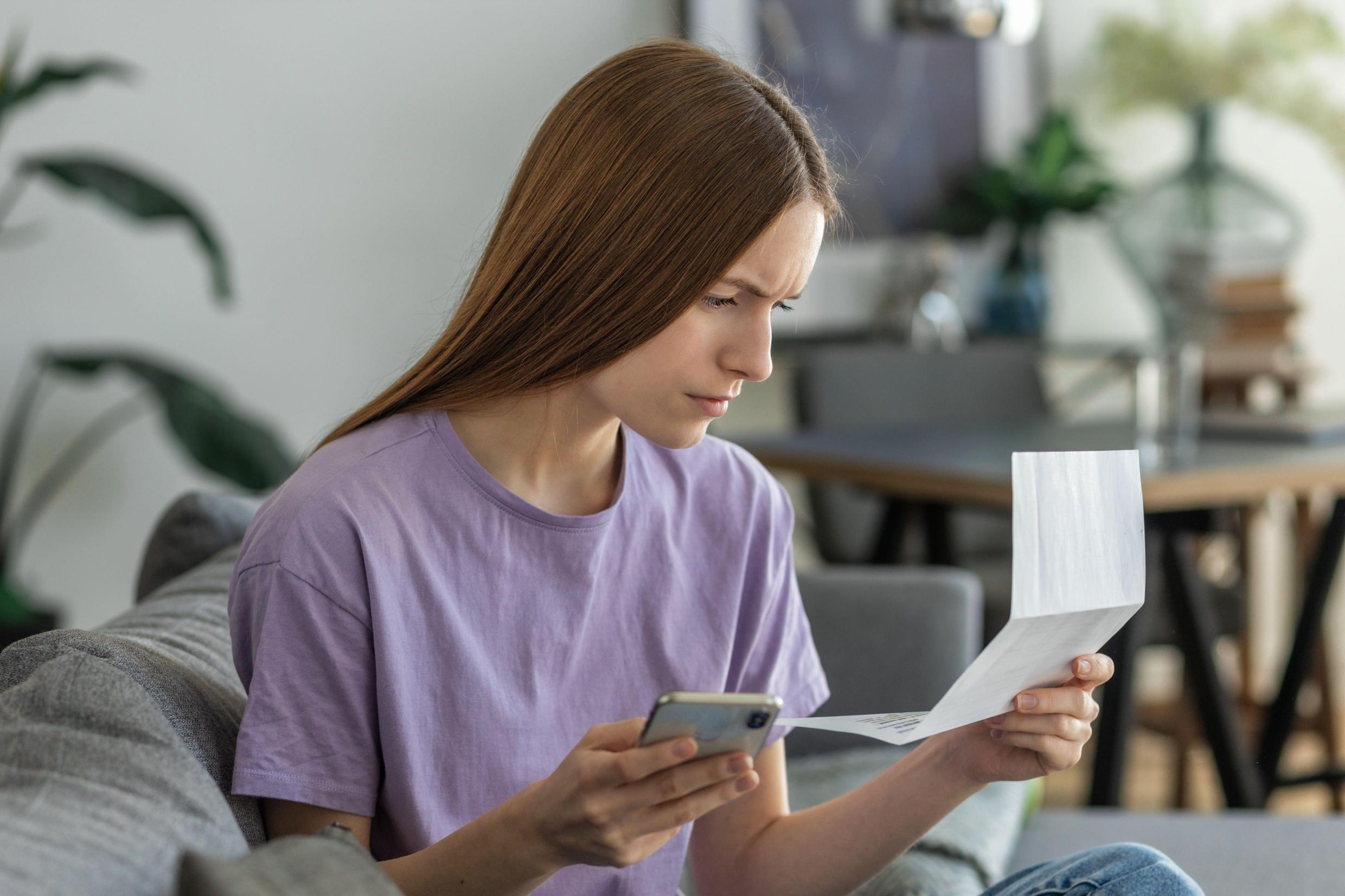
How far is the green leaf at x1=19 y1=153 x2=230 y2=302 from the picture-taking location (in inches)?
98.1

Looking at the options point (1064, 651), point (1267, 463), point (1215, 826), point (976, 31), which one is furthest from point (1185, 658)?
point (1064, 651)

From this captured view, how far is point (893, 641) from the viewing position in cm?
179

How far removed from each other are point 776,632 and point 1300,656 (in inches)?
63.9

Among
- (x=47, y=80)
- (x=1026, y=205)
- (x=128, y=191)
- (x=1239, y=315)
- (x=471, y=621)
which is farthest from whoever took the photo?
(x=1026, y=205)

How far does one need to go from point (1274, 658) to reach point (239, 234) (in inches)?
113

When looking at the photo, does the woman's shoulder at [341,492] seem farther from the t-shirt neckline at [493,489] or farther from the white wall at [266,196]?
the white wall at [266,196]

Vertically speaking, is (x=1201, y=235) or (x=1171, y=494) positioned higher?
(x=1201, y=235)

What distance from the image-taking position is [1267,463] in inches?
81.5

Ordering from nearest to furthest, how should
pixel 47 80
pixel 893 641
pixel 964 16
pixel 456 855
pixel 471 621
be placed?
pixel 456 855 → pixel 471 621 → pixel 893 641 → pixel 47 80 → pixel 964 16

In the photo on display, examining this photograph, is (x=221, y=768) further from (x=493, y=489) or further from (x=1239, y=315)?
(x=1239, y=315)

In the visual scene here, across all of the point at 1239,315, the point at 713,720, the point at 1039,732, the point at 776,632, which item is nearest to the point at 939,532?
the point at 1239,315

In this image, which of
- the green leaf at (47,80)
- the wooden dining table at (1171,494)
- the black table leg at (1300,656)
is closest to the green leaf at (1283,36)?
the wooden dining table at (1171,494)

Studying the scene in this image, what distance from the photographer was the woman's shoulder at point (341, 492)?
0.91 metres

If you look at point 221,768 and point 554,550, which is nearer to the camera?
point 221,768
